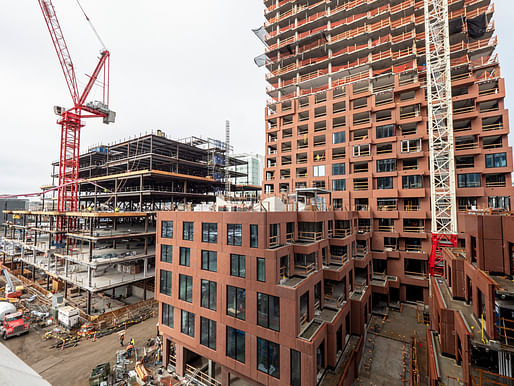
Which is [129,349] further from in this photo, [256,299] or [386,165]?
[386,165]

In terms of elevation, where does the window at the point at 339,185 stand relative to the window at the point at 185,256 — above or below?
above

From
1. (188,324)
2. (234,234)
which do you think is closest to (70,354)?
(188,324)

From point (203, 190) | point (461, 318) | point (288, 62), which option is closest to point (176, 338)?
point (461, 318)

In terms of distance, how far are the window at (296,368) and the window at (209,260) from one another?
9.91 metres

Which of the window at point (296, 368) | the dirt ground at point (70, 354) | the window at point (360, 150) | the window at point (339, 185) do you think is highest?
the window at point (360, 150)

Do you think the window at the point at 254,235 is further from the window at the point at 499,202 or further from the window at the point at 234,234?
the window at the point at 499,202

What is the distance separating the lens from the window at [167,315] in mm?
26303

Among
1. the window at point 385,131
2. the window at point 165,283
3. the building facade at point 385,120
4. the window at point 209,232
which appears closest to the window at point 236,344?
the window at point 209,232

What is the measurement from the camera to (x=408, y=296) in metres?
38.8

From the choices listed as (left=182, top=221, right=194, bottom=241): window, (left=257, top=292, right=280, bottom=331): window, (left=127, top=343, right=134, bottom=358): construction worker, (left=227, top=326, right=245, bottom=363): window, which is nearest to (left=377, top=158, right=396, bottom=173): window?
(left=257, top=292, right=280, bottom=331): window

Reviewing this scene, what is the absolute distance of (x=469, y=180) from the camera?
122 ft

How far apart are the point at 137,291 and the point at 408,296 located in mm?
46754

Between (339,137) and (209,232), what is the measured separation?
106 ft

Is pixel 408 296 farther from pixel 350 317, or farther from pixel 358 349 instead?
pixel 358 349
